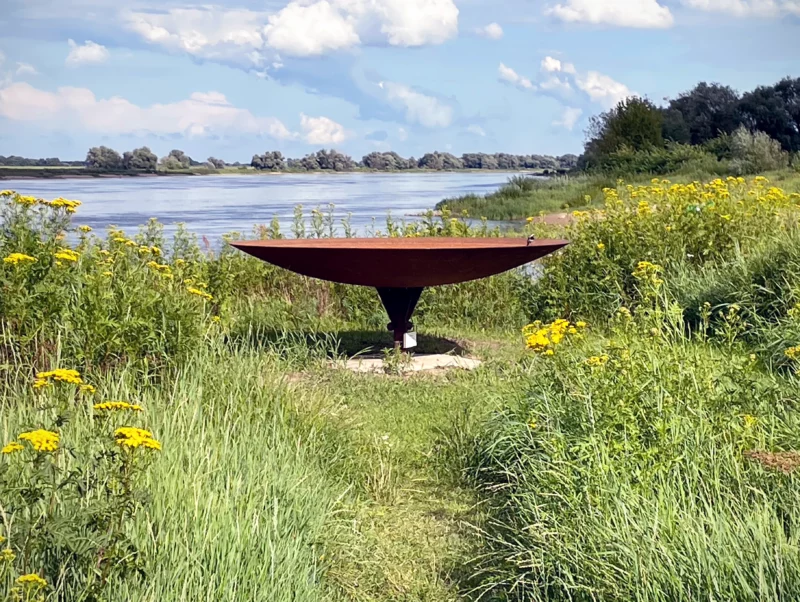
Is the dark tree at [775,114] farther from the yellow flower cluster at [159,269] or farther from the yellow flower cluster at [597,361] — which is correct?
the yellow flower cluster at [597,361]

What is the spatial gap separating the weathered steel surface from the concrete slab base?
57cm

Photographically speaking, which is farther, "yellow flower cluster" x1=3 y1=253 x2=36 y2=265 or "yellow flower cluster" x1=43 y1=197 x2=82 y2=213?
"yellow flower cluster" x1=43 y1=197 x2=82 y2=213

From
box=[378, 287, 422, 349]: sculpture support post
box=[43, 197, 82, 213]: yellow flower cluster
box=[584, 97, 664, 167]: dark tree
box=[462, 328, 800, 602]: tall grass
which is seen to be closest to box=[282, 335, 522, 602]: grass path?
box=[462, 328, 800, 602]: tall grass

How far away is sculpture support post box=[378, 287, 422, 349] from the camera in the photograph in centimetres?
705

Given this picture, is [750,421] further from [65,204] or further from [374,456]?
[65,204]

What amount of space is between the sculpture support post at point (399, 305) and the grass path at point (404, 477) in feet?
2.31

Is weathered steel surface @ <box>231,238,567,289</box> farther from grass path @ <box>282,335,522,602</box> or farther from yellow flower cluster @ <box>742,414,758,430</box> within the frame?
yellow flower cluster @ <box>742,414,758,430</box>

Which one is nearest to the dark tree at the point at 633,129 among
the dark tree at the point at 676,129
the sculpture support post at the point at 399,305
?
the dark tree at the point at 676,129

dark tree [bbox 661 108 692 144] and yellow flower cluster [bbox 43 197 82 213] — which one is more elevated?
dark tree [bbox 661 108 692 144]

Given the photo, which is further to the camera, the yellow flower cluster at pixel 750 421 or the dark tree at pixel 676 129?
the dark tree at pixel 676 129

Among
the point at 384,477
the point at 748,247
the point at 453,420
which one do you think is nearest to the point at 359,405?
the point at 453,420

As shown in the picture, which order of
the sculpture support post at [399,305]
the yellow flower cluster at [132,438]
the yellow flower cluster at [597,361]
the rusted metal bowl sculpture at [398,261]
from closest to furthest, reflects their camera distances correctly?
the yellow flower cluster at [132,438] < the yellow flower cluster at [597,361] < the rusted metal bowl sculpture at [398,261] < the sculpture support post at [399,305]

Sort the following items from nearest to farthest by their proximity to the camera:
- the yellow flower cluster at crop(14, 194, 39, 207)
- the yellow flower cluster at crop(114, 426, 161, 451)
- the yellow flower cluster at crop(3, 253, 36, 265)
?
the yellow flower cluster at crop(114, 426, 161, 451)
the yellow flower cluster at crop(3, 253, 36, 265)
the yellow flower cluster at crop(14, 194, 39, 207)

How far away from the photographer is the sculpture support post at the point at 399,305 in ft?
23.1
